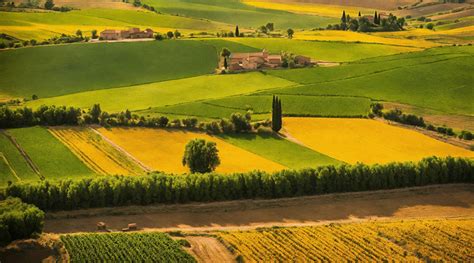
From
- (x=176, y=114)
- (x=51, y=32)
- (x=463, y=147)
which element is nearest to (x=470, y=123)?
(x=463, y=147)

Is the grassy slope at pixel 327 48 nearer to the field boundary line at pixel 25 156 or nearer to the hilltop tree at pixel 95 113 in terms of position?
the hilltop tree at pixel 95 113

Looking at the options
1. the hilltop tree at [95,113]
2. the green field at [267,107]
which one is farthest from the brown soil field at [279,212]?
the green field at [267,107]

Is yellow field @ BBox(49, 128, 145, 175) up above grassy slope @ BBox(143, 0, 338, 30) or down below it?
below

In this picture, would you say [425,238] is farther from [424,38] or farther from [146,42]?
[424,38]

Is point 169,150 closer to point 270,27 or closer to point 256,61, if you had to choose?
Result: point 256,61

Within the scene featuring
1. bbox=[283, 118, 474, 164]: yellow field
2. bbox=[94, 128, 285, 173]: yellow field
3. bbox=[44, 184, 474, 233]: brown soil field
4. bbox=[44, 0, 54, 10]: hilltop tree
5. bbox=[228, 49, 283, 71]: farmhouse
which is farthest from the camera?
bbox=[44, 0, 54, 10]: hilltop tree

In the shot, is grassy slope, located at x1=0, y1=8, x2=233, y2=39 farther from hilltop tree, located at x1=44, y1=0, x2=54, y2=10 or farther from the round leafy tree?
the round leafy tree

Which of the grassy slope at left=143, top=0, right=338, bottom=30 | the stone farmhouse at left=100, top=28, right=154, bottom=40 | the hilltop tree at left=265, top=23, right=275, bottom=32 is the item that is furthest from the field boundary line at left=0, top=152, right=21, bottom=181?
the grassy slope at left=143, top=0, right=338, bottom=30
